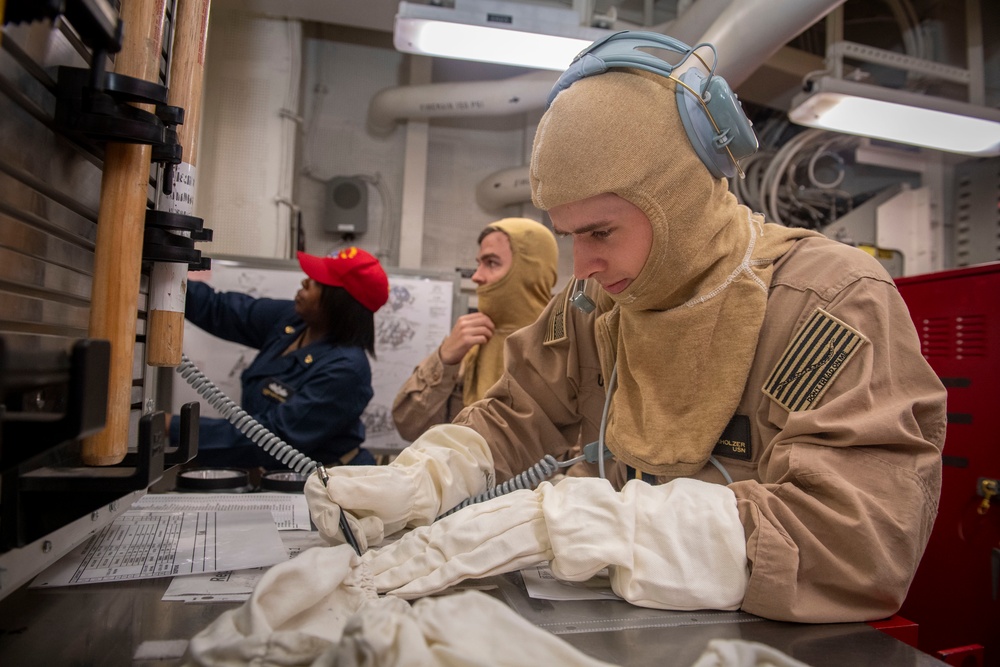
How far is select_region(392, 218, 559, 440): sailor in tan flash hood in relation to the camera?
2.70m

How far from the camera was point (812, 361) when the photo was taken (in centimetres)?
101

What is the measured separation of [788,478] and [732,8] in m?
2.78

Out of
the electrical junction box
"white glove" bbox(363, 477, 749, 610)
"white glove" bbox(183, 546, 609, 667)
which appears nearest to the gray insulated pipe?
the electrical junction box

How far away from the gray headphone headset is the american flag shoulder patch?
0.33m

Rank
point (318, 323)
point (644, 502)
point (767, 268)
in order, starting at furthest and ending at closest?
1. point (318, 323)
2. point (767, 268)
3. point (644, 502)

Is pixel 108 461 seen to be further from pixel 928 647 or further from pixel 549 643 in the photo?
pixel 928 647

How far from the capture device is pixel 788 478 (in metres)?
0.93

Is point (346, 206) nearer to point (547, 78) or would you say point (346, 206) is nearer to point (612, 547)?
point (547, 78)

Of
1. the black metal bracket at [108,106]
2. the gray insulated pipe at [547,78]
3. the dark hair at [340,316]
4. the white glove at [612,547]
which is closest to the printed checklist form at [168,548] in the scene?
the white glove at [612,547]

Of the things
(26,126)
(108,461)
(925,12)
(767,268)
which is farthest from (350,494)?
(925,12)

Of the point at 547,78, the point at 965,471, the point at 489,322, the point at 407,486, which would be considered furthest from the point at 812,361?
the point at 547,78

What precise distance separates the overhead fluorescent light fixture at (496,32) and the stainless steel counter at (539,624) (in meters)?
2.69

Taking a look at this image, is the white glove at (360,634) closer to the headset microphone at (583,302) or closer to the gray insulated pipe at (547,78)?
the headset microphone at (583,302)

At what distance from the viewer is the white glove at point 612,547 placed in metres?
0.85
